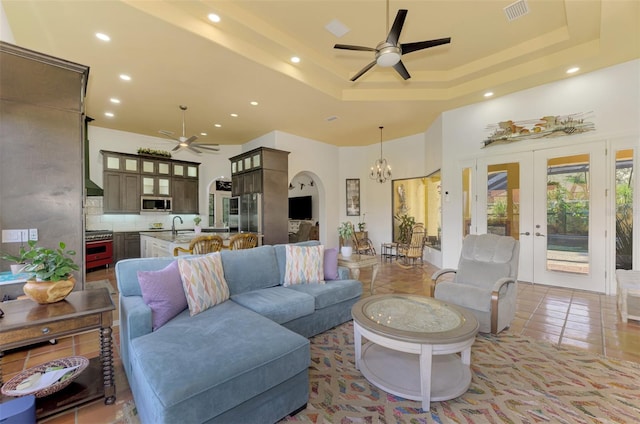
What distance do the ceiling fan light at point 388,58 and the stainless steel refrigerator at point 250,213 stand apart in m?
4.18

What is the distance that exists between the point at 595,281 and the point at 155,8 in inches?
278

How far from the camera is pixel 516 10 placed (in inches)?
124

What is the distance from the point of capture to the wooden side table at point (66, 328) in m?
1.56

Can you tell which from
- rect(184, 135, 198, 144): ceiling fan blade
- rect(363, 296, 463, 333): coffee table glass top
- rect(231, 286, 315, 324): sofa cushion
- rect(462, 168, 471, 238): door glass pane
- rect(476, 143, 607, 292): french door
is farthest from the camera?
rect(462, 168, 471, 238): door glass pane

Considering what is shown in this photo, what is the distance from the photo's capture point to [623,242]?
399 cm

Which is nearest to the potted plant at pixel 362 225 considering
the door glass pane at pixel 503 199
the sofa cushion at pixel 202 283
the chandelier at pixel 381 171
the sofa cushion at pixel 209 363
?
the chandelier at pixel 381 171

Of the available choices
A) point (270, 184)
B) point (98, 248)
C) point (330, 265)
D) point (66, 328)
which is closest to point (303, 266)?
point (330, 265)

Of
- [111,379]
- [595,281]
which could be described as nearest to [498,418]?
[111,379]

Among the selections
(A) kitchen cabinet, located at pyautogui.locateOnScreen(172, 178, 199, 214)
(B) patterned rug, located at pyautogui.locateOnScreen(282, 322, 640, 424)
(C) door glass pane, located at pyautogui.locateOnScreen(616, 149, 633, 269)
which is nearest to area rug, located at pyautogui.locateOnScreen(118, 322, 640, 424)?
(B) patterned rug, located at pyautogui.locateOnScreen(282, 322, 640, 424)

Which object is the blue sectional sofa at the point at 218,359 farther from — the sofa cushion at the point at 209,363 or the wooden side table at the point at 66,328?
the wooden side table at the point at 66,328

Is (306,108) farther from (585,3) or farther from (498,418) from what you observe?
(498,418)

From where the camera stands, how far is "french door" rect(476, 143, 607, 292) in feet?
13.8

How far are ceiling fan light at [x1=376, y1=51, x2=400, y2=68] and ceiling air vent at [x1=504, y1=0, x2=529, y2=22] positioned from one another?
5.31 ft

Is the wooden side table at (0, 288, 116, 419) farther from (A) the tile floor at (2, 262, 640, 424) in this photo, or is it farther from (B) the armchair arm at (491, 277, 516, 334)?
(B) the armchair arm at (491, 277, 516, 334)
